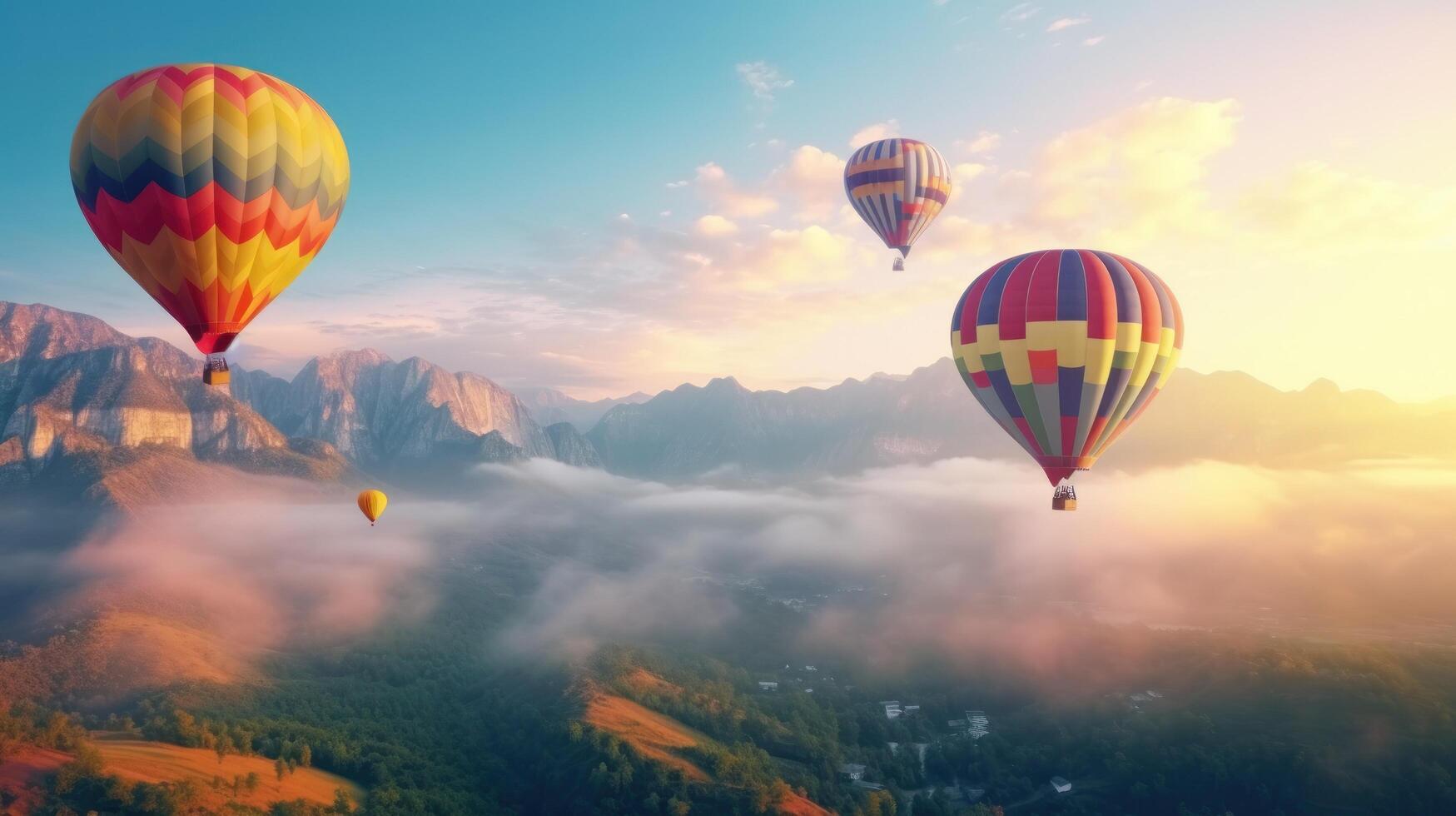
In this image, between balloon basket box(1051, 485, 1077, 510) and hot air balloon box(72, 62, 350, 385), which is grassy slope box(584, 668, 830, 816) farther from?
hot air balloon box(72, 62, 350, 385)

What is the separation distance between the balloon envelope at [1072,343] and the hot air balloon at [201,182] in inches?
1522

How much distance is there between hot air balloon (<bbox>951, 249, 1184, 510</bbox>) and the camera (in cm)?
4166

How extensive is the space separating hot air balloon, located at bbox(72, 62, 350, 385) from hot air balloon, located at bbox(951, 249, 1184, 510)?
1524 inches

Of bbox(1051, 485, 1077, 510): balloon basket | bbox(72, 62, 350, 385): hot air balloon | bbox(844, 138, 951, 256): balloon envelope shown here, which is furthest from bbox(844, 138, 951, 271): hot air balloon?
bbox(72, 62, 350, 385): hot air balloon

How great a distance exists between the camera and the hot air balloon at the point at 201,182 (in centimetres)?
3406

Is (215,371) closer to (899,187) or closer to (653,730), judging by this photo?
(899,187)

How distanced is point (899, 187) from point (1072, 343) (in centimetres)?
2750

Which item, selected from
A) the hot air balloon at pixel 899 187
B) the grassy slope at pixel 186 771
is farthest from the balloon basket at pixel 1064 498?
the grassy slope at pixel 186 771

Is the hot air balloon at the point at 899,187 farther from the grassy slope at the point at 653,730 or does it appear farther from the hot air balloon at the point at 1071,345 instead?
the grassy slope at the point at 653,730

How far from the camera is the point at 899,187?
6400cm

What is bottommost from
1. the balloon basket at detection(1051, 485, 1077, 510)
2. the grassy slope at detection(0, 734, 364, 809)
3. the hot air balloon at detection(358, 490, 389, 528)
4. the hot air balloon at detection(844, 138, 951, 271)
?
the grassy slope at detection(0, 734, 364, 809)

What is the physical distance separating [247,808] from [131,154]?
49357 millimetres

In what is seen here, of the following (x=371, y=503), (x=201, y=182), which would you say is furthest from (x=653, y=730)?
(x=201, y=182)

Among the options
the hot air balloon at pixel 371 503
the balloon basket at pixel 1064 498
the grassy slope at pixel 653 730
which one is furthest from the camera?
the hot air balloon at pixel 371 503
